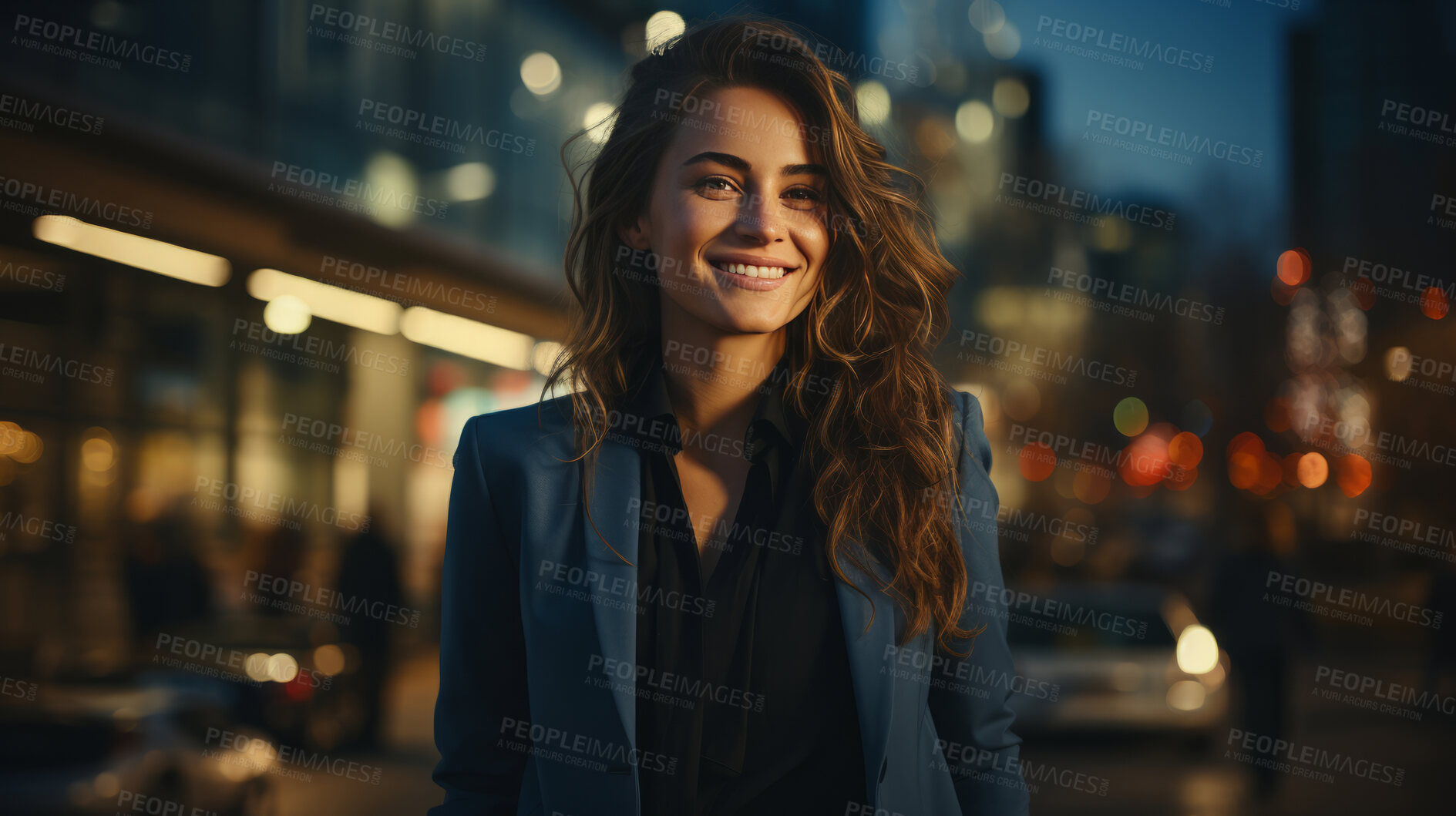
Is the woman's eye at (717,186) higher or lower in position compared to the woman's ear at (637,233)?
higher

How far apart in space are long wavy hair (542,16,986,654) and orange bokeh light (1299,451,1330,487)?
30409mm

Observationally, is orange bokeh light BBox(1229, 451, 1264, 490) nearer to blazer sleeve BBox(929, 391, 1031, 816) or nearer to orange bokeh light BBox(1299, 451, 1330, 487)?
orange bokeh light BBox(1299, 451, 1330, 487)

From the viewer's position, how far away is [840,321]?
7.72ft

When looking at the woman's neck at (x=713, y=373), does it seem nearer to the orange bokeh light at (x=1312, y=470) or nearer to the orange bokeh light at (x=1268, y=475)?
the orange bokeh light at (x=1268, y=475)

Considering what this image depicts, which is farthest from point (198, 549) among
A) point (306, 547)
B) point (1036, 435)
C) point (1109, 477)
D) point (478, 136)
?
point (1109, 477)

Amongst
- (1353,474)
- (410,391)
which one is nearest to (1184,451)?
(1353,474)

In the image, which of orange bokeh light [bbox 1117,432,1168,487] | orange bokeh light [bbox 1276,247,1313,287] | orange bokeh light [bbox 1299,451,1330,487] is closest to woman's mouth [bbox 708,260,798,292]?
orange bokeh light [bbox 1276,247,1313,287]

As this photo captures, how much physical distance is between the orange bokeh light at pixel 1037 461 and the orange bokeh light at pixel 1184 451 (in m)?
5.05

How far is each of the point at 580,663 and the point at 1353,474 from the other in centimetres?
3221

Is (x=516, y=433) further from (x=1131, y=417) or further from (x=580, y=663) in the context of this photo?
(x=1131, y=417)

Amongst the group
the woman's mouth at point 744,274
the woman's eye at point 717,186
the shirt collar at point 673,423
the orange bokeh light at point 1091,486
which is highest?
the orange bokeh light at point 1091,486

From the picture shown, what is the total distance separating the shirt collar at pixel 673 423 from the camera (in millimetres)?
2240

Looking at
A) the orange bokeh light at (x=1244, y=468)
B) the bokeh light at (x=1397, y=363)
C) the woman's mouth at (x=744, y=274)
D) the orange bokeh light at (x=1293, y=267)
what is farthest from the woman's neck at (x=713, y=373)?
the orange bokeh light at (x=1293, y=267)

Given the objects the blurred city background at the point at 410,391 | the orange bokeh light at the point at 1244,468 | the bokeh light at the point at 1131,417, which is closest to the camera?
the blurred city background at the point at 410,391
